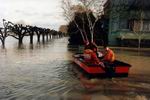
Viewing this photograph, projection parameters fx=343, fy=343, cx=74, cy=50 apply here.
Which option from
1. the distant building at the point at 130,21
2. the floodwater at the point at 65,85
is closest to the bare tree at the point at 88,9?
the distant building at the point at 130,21

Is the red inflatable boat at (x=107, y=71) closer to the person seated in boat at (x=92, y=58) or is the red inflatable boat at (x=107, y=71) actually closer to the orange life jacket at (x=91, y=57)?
the person seated in boat at (x=92, y=58)

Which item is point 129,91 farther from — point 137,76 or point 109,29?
point 109,29

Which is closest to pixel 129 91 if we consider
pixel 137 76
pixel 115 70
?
pixel 115 70

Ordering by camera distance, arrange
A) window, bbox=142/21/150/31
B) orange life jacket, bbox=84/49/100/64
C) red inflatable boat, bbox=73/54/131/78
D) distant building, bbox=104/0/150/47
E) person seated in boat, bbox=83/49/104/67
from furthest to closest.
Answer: window, bbox=142/21/150/31
distant building, bbox=104/0/150/47
orange life jacket, bbox=84/49/100/64
person seated in boat, bbox=83/49/104/67
red inflatable boat, bbox=73/54/131/78

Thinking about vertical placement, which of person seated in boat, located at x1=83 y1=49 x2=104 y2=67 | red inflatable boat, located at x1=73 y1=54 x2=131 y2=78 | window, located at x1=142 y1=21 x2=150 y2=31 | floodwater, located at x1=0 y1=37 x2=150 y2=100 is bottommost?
floodwater, located at x1=0 y1=37 x2=150 y2=100

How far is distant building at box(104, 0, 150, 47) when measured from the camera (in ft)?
153

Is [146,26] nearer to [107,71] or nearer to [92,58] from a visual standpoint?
[92,58]

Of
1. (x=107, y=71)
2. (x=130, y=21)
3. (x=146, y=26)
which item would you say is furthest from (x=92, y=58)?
(x=146, y=26)

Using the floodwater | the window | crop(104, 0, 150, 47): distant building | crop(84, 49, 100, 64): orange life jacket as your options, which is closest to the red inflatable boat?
the floodwater

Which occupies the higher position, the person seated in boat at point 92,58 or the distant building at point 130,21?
the distant building at point 130,21

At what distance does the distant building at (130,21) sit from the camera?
46.5 m

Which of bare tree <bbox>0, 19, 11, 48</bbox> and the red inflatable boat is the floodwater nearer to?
the red inflatable boat

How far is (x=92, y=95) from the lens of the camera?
1412 centimetres

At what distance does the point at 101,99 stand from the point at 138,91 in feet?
8.08
